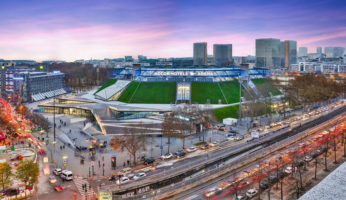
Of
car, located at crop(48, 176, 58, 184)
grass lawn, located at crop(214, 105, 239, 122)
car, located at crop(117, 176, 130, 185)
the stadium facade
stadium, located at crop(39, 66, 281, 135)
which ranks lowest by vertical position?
car, located at crop(48, 176, 58, 184)

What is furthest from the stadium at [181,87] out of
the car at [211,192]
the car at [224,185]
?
the car at [211,192]

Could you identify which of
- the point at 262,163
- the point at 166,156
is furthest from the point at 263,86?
the point at 166,156

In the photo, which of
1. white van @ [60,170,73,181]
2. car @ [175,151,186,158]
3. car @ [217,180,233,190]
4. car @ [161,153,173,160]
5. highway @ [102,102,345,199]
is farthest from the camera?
car @ [175,151,186,158]

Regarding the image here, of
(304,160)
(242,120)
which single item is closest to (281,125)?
(242,120)

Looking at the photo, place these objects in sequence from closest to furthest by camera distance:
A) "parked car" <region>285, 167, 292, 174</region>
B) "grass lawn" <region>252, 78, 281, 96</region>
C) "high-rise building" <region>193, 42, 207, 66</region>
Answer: "parked car" <region>285, 167, 292, 174</region>
"grass lawn" <region>252, 78, 281, 96</region>
"high-rise building" <region>193, 42, 207, 66</region>

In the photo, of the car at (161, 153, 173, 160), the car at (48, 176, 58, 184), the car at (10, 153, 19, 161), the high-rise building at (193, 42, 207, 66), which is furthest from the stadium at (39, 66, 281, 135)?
the high-rise building at (193, 42, 207, 66)

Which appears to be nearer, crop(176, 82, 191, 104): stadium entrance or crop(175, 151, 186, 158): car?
crop(175, 151, 186, 158): car

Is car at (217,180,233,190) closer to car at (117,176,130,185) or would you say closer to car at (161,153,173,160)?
car at (117,176,130,185)
